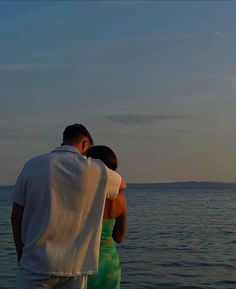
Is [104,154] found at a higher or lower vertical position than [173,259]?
higher

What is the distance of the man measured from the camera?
385cm

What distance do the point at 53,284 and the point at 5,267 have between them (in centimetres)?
1150

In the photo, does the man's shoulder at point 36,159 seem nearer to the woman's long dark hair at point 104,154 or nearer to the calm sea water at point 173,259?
the woman's long dark hair at point 104,154

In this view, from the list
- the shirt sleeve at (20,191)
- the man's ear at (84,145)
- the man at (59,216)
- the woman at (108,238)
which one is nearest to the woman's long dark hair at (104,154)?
the woman at (108,238)

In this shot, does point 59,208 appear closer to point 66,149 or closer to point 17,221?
point 17,221

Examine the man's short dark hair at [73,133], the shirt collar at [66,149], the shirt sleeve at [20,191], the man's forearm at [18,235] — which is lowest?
the man's forearm at [18,235]

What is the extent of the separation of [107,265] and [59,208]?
31.5 inches

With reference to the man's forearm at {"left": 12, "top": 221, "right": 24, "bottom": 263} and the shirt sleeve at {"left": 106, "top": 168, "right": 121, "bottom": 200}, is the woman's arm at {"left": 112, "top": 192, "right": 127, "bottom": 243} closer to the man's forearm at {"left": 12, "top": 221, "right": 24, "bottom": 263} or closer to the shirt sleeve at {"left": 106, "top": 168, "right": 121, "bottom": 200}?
the shirt sleeve at {"left": 106, "top": 168, "right": 121, "bottom": 200}

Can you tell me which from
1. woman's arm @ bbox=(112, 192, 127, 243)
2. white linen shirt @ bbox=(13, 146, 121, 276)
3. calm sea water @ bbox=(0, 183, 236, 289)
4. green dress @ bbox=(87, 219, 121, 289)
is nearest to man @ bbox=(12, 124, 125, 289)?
white linen shirt @ bbox=(13, 146, 121, 276)

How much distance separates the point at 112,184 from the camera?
162 inches

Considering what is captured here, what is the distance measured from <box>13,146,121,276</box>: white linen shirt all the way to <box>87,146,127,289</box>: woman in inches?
15.9

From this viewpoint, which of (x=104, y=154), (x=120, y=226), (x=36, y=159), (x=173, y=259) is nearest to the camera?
(x=36, y=159)

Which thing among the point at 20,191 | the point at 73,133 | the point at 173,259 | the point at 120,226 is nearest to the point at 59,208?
the point at 20,191

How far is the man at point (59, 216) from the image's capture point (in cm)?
385
